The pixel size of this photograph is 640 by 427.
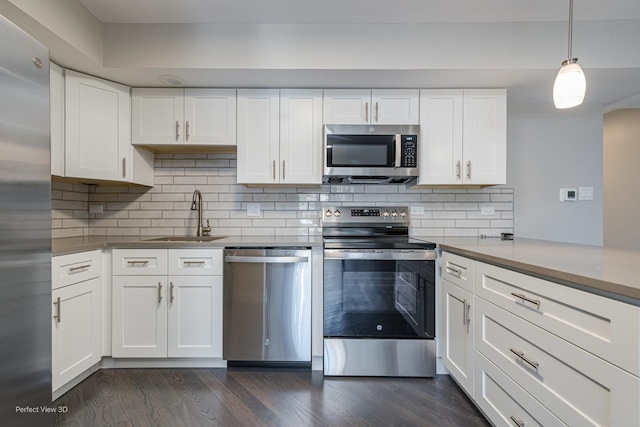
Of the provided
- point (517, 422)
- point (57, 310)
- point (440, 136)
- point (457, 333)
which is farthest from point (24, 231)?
point (440, 136)

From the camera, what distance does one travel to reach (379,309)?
6.78 feet

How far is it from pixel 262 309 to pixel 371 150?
1408mm

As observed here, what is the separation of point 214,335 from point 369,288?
1.14m

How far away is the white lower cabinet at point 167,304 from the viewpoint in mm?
2100

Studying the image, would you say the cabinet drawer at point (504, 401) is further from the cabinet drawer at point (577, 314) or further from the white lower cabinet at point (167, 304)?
the white lower cabinet at point (167, 304)

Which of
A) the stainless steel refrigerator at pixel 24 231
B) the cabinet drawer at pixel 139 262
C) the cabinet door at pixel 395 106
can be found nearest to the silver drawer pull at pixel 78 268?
the cabinet drawer at pixel 139 262

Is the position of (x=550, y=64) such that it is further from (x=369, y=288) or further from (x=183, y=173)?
(x=183, y=173)


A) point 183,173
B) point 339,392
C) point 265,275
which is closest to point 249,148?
point 183,173

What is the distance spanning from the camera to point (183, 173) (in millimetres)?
2666

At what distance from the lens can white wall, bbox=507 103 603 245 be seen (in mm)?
2658

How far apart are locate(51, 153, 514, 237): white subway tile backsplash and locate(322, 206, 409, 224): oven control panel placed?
6 cm

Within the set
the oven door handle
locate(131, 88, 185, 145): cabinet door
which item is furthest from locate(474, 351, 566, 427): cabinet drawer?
locate(131, 88, 185, 145): cabinet door

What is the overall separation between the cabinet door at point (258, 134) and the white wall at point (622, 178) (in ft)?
12.9

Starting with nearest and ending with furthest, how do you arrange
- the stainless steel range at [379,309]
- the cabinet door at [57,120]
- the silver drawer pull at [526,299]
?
the silver drawer pull at [526,299] → the cabinet door at [57,120] → the stainless steel range at [379,309]
